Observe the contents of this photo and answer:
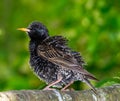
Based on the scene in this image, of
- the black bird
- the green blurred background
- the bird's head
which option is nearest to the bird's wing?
the black bird

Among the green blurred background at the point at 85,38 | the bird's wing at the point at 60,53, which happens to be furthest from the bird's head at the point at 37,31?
the green blurred background at the point at 85,38

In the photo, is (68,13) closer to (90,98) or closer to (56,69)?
(56,69)

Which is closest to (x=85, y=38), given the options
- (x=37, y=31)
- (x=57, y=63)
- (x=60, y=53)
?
(x=37, y=31)

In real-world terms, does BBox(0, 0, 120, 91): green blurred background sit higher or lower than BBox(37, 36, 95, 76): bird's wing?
higher

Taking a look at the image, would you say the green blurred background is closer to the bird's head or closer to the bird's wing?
the bird's head

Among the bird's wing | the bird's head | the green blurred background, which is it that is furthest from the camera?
the green blurred background

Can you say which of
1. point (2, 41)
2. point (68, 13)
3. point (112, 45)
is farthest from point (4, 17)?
point (112, 45)

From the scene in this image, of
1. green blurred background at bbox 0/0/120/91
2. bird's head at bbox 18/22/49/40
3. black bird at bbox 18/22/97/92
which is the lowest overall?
black bird at bbox 18/22/97/92
